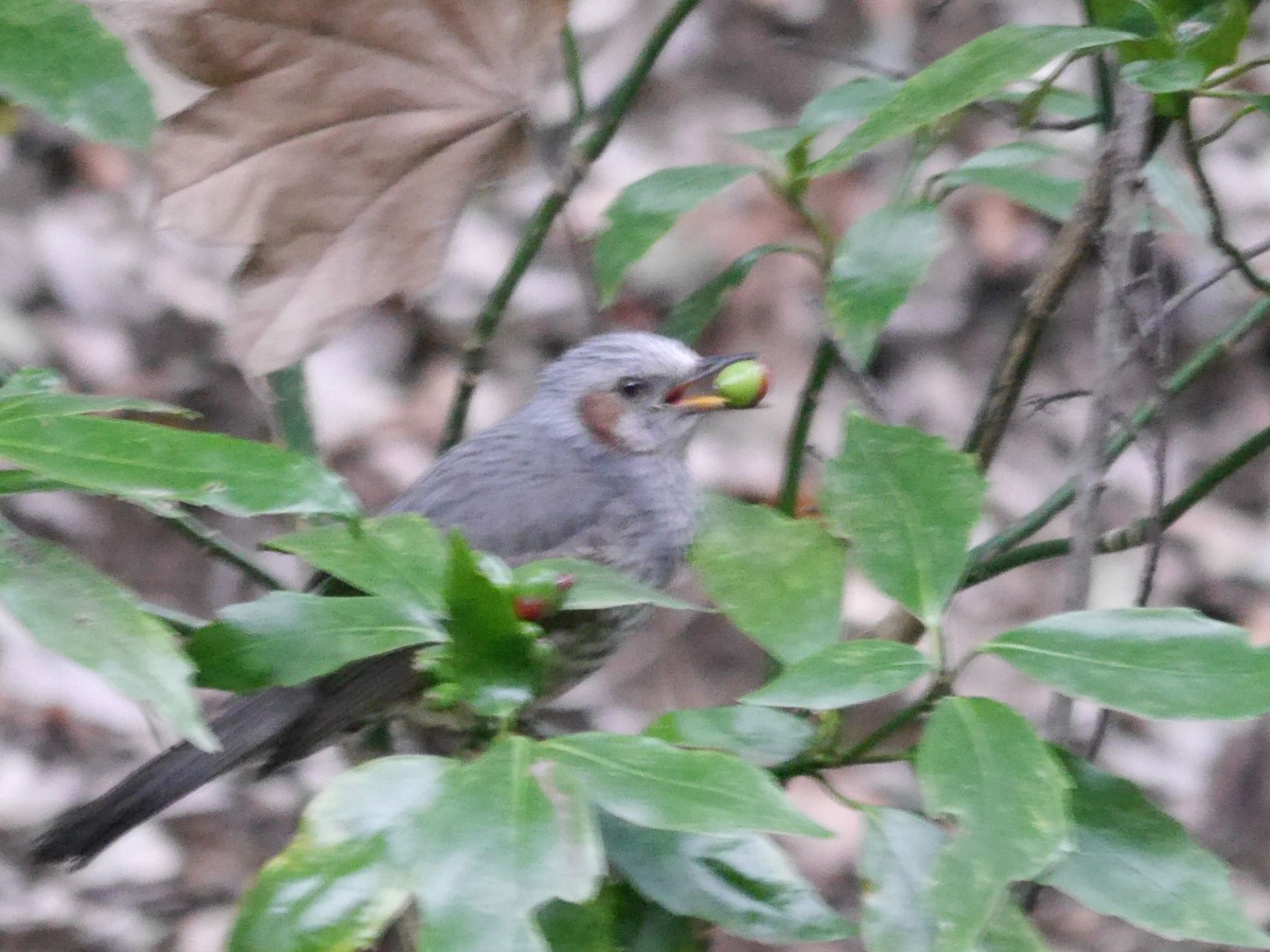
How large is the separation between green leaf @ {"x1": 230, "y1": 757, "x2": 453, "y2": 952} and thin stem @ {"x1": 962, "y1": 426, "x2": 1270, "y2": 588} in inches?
29.3

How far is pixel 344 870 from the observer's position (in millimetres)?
1060

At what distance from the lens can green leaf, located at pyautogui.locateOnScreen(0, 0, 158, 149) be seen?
1192 millimetres

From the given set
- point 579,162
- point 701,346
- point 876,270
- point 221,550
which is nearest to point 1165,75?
point 876,270

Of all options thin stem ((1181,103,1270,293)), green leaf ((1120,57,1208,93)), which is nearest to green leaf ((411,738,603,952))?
green leaf ((1120,57,1208,93))

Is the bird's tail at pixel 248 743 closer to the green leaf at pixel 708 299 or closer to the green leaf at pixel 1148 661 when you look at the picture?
the green leaf at pixel 708 299

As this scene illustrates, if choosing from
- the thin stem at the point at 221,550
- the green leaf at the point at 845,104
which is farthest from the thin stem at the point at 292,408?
the green leaf at the point at 845,104

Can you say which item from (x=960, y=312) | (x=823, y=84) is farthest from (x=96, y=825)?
(x=823, y=84)

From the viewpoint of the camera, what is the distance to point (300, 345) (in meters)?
1.66

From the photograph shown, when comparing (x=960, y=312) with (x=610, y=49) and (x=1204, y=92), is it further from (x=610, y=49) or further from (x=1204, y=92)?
(x=1204, y=92)

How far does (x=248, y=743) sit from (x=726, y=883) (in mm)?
898

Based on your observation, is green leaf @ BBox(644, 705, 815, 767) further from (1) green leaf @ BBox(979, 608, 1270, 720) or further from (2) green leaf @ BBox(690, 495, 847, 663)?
(1) green leaf @ BBox(979, 608, 1270, 720)

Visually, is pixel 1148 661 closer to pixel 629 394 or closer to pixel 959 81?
pixel 959 81

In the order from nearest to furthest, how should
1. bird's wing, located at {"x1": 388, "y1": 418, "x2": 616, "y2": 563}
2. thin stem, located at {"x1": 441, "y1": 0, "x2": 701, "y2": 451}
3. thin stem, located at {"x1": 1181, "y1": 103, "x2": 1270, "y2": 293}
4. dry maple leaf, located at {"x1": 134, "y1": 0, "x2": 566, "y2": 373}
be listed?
thin stem, located at {"x1": 1181, "y1": 103, "x2": 1270, "y2": 293} → dry maple leaf, located at {"x1": 134, "y1": 0, "x2": 566, "y2": 373} → thin stem, located at {"x1": 441, "y1": 0, "x2": 701, "y2": 451} → bird's wing, located at {"x1": 388, "y1": 418, "x2": 616, "y2": 563}

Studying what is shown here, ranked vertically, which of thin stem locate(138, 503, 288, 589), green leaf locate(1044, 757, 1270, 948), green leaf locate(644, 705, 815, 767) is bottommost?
thin stem locate(138, 503, 288, 589)
